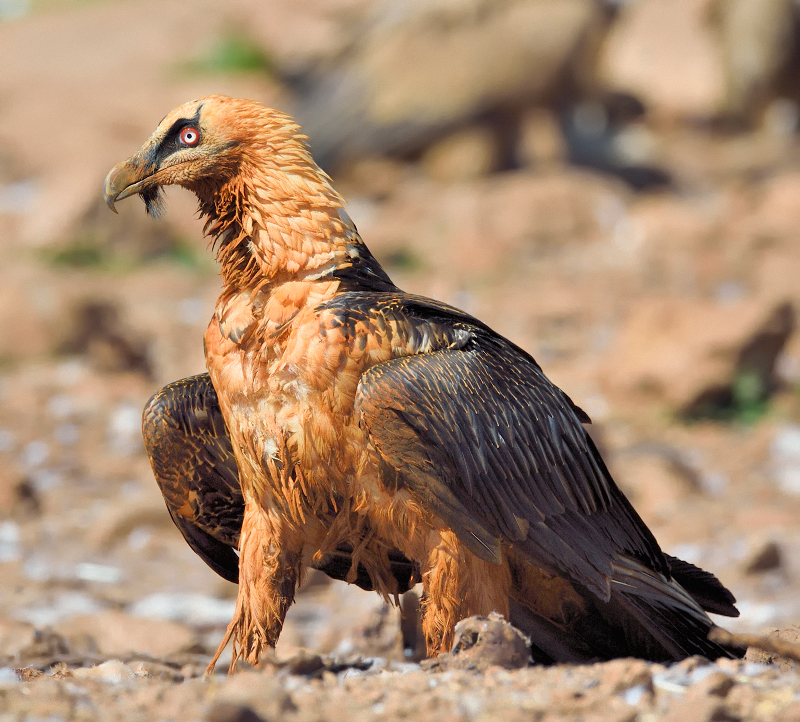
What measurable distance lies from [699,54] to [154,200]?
768 inches

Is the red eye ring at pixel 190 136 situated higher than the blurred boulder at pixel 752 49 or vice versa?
the blurred boulder at pixel 752 49

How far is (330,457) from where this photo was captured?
12.1ft

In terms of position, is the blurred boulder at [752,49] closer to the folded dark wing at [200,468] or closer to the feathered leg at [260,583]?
the folded dark wing at [200,468]

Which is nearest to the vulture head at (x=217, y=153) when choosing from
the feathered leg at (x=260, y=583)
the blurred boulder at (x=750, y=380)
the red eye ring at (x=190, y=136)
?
the red eye ring at (x=190, y=136)

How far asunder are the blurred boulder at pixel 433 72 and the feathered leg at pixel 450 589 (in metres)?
12.8

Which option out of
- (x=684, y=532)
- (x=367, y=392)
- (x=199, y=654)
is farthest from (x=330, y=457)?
(x=684, y=532)

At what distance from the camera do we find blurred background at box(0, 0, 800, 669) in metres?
7.52

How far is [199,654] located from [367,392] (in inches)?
105

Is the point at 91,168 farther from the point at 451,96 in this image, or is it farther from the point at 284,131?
the point at 284,131

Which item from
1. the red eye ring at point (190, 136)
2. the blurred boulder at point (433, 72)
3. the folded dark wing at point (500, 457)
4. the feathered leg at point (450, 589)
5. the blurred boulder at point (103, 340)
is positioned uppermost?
the blurred boulder at point (433, 72)

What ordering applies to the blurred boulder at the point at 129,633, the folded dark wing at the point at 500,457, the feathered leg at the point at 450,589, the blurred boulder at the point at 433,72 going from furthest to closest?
the blurred boulder at the point at 433,72
the blurred boulder at the point at 129,633
the feathered leg at the point at 450,589
the folded dark wing at the point at 500,457

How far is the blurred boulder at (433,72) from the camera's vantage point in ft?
53.7

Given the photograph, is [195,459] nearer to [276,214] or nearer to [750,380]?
[276,214]

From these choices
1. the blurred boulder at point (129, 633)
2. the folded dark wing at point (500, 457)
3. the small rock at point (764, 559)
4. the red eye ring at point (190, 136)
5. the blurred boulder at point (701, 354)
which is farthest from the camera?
the blurred boulder at point (701, 354)
